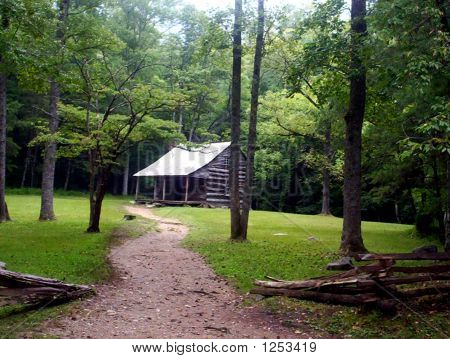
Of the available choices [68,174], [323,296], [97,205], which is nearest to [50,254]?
[97,205]

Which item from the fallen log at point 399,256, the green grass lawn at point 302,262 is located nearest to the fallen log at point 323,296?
the green grass lawn at point 302,262

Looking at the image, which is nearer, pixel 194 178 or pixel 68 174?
pixel 194 178

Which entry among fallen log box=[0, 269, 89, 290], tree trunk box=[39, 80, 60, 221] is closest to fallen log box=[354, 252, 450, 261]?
fallen log box=[0, 269, 89, 290]

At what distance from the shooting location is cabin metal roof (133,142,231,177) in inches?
1516

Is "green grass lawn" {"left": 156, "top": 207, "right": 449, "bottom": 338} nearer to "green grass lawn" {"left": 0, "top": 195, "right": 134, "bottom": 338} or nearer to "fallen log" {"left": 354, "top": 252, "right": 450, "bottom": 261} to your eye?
"fallen log" {"left": 354, "top": 252, "right": 450, "bottom": 261}

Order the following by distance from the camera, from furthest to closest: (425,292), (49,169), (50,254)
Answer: (49,169) → (50,254) → (425,292)

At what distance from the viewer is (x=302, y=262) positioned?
12383 mm

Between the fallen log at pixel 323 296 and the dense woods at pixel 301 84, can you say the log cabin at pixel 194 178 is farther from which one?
the fallen log at pixel 323 296

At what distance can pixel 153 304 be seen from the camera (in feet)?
27.7

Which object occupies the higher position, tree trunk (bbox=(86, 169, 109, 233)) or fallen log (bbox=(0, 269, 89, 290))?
tree trunk (bbox=(86, 169, 109, 233))

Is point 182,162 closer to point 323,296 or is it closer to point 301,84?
point 301,84

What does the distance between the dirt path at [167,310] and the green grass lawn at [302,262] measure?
0.56 m

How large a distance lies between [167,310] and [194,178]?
31.9 meters
